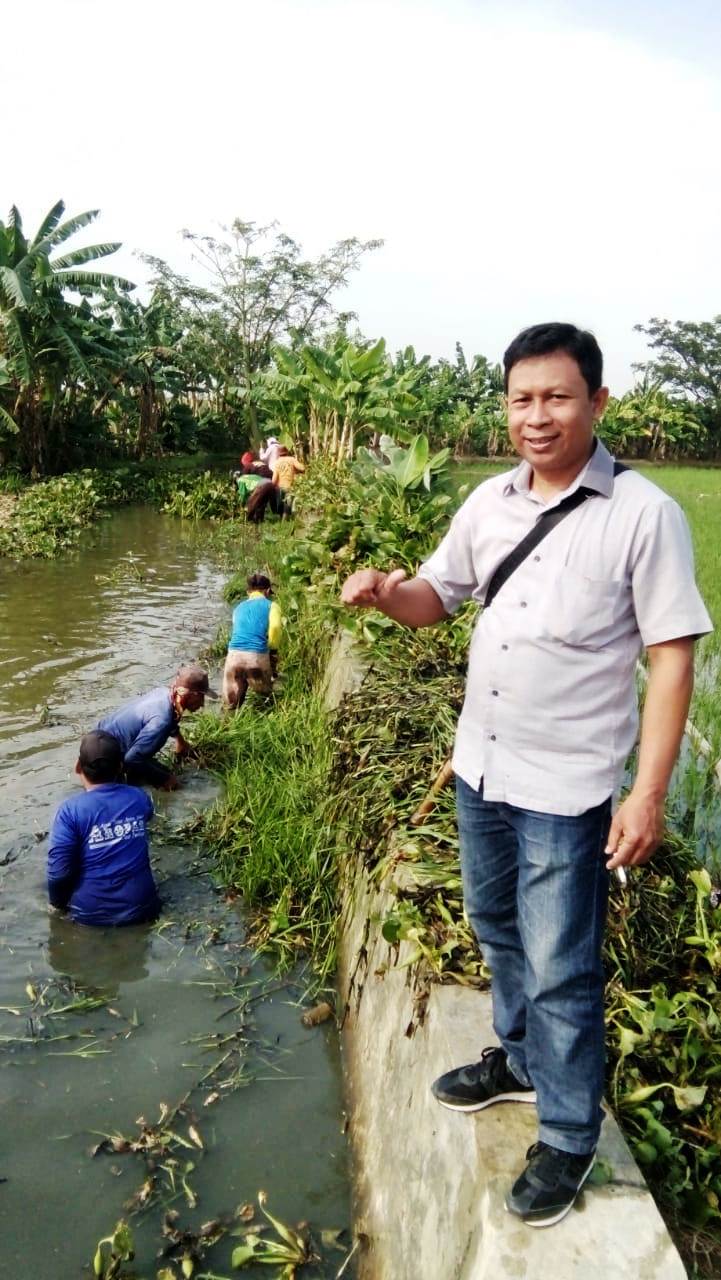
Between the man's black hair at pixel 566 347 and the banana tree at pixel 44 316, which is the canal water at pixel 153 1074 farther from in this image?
the banana tree at pixel 44 316

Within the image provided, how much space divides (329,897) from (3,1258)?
6.17ft

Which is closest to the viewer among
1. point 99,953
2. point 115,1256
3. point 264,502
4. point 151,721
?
point 115,1256

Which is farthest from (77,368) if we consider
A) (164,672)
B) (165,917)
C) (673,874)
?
(673,874)

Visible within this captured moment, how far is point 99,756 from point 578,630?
9.27 feet

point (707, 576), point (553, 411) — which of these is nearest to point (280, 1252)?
point (553, 411)

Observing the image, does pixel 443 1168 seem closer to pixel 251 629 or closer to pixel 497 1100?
pixel 497 1100

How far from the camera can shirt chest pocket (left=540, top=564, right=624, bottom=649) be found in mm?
1688

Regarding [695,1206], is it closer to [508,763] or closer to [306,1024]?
[508,763]

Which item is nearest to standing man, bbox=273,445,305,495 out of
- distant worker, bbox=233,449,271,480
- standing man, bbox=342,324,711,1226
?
distant worker, bbox=233,449,271,480

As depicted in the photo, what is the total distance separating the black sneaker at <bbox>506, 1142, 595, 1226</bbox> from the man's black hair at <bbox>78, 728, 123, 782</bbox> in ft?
8.89

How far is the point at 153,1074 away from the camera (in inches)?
125

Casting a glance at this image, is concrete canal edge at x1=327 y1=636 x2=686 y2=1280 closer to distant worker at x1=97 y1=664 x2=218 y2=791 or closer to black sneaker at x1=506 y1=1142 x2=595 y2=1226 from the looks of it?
black sneaker at x1=506 y1=1142 x2=595 y2=1226

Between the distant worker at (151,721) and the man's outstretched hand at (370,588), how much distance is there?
3.45 m

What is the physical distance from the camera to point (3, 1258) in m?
2.48
